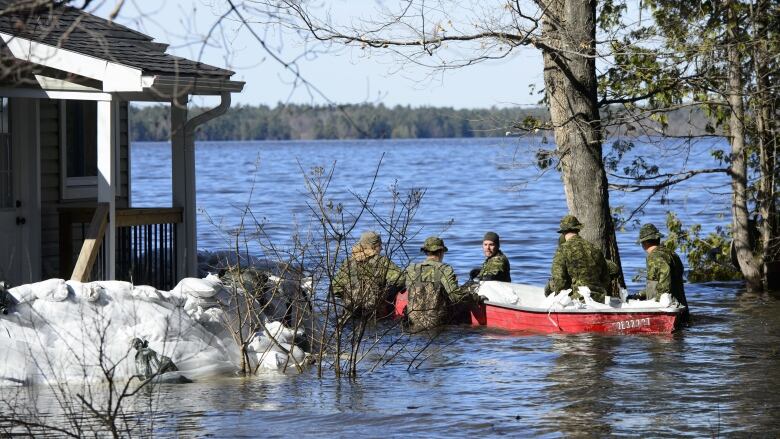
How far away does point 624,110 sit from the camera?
18.8 meters

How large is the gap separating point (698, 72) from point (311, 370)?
8556 millimetres

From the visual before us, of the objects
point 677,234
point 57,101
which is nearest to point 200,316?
point 57,101

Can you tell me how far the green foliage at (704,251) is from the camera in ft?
72.5

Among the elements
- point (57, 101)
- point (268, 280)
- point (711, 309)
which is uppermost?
point (57, 101)

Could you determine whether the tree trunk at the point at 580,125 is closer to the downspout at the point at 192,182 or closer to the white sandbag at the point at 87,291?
the downspout at the point at 192,182

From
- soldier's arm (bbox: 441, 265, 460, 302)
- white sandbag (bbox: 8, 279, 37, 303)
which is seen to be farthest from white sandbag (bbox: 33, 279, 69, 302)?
soldier's arm (bbox: 441, 265, 460, 302)

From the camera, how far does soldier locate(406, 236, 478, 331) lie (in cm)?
1625

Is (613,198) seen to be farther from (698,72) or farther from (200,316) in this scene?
(200,316)

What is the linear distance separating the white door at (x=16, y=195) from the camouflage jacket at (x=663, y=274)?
7.65m

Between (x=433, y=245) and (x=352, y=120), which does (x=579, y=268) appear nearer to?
(x=433, y=245)

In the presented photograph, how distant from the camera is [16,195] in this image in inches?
527

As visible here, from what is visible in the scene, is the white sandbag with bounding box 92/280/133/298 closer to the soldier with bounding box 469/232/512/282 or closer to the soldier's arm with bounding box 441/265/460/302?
the soldier's arm with bounding box 441/265/460/302

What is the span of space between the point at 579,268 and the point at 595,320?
0.68 meters

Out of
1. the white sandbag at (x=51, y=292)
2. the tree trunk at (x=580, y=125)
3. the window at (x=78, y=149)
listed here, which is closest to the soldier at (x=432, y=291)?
the tree trunk at (x=580, y=125)
